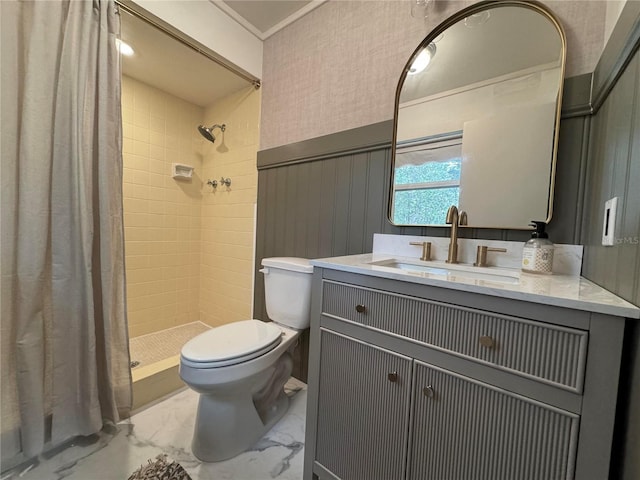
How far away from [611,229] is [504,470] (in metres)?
0.65

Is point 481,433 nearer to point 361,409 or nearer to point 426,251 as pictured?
point 361,409

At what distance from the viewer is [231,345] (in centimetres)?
114

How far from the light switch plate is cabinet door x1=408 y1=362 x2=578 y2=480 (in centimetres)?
44

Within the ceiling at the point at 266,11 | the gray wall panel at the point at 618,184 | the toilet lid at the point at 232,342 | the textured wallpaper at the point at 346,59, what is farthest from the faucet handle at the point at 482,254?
the ceiling at the point at 266,11

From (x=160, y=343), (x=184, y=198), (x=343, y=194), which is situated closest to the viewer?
(x=343, y=194)

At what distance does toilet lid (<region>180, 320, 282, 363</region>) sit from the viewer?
1.05 m

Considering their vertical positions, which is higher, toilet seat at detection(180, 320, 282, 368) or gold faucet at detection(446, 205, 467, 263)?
gold faucet at detection(446, 205, 467, 263)

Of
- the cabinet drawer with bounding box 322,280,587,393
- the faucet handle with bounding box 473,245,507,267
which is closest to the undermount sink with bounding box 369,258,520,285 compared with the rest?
the faucet handle with bounding box 473,245,507,267

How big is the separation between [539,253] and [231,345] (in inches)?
47.8

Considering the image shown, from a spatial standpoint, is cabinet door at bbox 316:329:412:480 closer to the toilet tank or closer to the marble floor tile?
the marble floor tile

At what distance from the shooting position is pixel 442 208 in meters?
1.19

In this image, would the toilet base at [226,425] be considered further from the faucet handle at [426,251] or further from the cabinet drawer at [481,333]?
the faucet handle at [426,251]

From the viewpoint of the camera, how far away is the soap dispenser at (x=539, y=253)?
887 mm

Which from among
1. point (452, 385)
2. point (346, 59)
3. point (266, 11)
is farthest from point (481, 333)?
point (266, 11)
